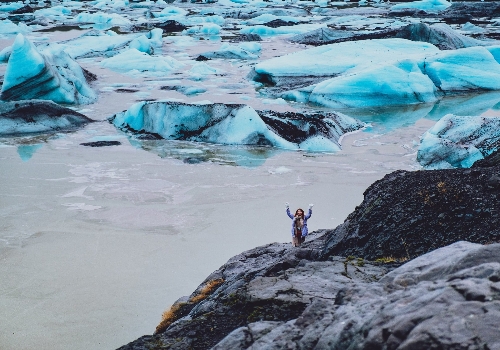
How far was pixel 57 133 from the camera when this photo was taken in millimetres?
14070

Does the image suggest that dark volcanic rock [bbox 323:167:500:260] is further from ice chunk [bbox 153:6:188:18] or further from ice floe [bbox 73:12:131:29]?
ice chunk [bbox 153:6:188:18]

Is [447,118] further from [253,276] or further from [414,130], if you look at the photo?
[253,276]

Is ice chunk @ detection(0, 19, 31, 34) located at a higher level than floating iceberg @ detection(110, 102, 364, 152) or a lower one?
lower

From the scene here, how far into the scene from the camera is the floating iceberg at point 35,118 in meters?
14.1

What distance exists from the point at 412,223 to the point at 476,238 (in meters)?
0.73

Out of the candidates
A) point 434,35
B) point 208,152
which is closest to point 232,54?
point 434,35

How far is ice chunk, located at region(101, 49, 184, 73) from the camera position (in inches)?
879

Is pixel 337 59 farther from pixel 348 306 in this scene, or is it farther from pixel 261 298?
pixel 348 306

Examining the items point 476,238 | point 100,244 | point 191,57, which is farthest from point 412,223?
point 191,57

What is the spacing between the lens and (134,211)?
918 cm

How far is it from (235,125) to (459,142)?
206 inches

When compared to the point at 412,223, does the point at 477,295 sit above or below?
above

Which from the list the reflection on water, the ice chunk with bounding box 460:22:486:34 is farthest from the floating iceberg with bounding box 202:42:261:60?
the ice chunk with bounding box 460:22:486:34

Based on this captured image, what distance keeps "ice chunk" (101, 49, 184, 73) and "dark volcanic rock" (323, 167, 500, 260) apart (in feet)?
56.2
